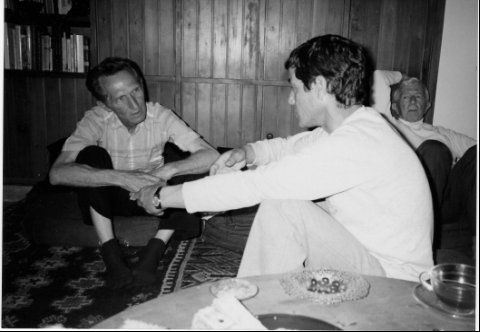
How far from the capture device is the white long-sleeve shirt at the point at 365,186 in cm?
114

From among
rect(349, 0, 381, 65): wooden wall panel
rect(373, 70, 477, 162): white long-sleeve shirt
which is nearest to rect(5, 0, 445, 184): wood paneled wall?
rect(349, 0, 381, 65): wooden wall panel

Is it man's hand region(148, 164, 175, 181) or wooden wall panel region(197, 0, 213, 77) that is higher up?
wooden wall panel region(197, 0, 213, 77)

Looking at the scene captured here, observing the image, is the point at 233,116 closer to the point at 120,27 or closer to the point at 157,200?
the point at 120,27

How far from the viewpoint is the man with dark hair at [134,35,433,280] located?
1147 millimetres

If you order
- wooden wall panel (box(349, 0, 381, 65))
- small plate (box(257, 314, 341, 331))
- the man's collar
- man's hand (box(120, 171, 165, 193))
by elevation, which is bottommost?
man's hand (box(120, 171, 165, 193))

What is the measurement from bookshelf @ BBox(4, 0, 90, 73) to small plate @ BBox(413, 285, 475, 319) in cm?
310

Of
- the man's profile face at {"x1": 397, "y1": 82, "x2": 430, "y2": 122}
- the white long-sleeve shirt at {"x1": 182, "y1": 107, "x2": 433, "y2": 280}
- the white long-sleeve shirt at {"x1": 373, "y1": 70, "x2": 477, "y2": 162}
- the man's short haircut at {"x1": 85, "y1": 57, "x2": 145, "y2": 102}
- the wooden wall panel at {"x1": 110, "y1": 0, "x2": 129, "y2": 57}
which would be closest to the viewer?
the white long-sleeve shirt at {"x1": 182, "y1": 107, "x2": 433, "y2": 280}

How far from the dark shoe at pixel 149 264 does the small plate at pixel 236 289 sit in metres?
1.08

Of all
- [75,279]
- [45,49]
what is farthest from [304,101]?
[45,49]

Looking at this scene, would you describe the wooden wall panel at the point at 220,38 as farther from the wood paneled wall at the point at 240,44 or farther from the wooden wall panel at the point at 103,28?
the wooden wall panel at the point at 103,28

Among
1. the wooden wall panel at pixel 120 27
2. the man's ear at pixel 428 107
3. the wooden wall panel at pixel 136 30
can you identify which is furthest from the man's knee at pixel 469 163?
the wooden wall panel at pixel 120 27

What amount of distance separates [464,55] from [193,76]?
2066mm

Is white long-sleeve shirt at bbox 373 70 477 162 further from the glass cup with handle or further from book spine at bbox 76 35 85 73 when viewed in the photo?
book spine at bbox 76 35 85 73

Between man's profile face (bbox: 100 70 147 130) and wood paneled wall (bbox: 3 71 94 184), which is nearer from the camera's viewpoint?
man's profile face (bbox: 100 70 147 130)
